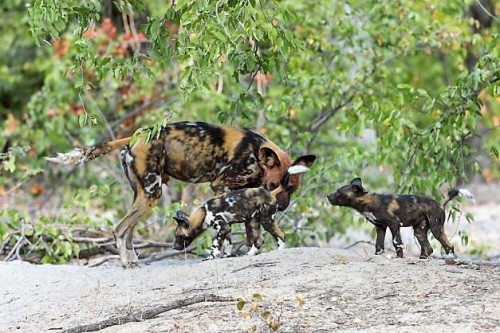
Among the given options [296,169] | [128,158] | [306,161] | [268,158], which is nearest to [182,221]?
[128,158]

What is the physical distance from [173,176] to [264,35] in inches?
79.7

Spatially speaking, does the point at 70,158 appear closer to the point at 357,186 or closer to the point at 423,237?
the point at 357,186

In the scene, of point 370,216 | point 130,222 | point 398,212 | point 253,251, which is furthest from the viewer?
point 130,222

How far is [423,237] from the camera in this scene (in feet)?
25.0

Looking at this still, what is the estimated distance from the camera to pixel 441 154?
882 centimetres

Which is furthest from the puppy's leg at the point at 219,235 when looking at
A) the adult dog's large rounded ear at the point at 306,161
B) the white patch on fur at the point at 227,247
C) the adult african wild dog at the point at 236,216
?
the adult dog's large rounded ear at the point at 306,161

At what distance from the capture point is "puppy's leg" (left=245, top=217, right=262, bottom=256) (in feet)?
25.5

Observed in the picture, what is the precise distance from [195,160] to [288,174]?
72cm

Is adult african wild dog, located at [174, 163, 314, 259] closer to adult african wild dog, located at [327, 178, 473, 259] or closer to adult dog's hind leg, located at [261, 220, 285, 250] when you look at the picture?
adult dog's hind leg, located at [261, 220, 285, 250]

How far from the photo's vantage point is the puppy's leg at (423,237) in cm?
750

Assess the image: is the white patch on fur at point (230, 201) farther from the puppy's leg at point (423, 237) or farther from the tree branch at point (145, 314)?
the tree branch at point (145, 314)

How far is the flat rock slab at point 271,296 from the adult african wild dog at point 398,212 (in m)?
0.30

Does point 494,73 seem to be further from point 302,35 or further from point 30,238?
point 30,238

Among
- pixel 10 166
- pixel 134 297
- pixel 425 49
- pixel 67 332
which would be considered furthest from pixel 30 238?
A: pixel 425 49
